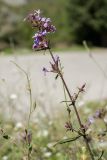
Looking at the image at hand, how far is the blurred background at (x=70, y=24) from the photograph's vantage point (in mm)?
23266

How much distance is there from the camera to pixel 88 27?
79.6 ft

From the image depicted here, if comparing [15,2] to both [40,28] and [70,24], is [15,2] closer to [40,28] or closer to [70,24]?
[70,24]

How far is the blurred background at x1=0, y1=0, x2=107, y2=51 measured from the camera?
76.3 feet

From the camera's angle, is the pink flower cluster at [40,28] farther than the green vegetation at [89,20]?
No

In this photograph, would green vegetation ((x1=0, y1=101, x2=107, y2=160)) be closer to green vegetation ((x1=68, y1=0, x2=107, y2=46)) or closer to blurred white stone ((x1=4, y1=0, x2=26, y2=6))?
green vegetation ((x1=68, y1=0, x2=107, y2=46))

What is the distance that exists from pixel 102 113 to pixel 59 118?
114 inches

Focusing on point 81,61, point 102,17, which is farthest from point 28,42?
point 81,61

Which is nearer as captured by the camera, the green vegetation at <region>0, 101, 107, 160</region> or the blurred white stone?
the green vegetation at <region>0, 101, 107, 160</region>

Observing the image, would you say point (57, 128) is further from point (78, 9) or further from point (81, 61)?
point (78, 9)

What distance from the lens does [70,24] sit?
2458 centimetres

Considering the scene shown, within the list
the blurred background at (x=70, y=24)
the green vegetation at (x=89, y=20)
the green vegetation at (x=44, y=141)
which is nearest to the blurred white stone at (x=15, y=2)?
the blurred background at (x=70, y=24)

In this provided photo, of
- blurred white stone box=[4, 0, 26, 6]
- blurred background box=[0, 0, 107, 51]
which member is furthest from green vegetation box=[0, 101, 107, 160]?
blurred white stone box=[4, 0, 26, 6]

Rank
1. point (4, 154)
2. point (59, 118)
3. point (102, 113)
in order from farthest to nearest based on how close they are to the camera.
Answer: point (59, 118) < point (4, 154) < point (102, 113)

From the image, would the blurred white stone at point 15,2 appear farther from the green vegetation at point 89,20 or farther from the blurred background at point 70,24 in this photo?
the green vegetation at point 89,20
